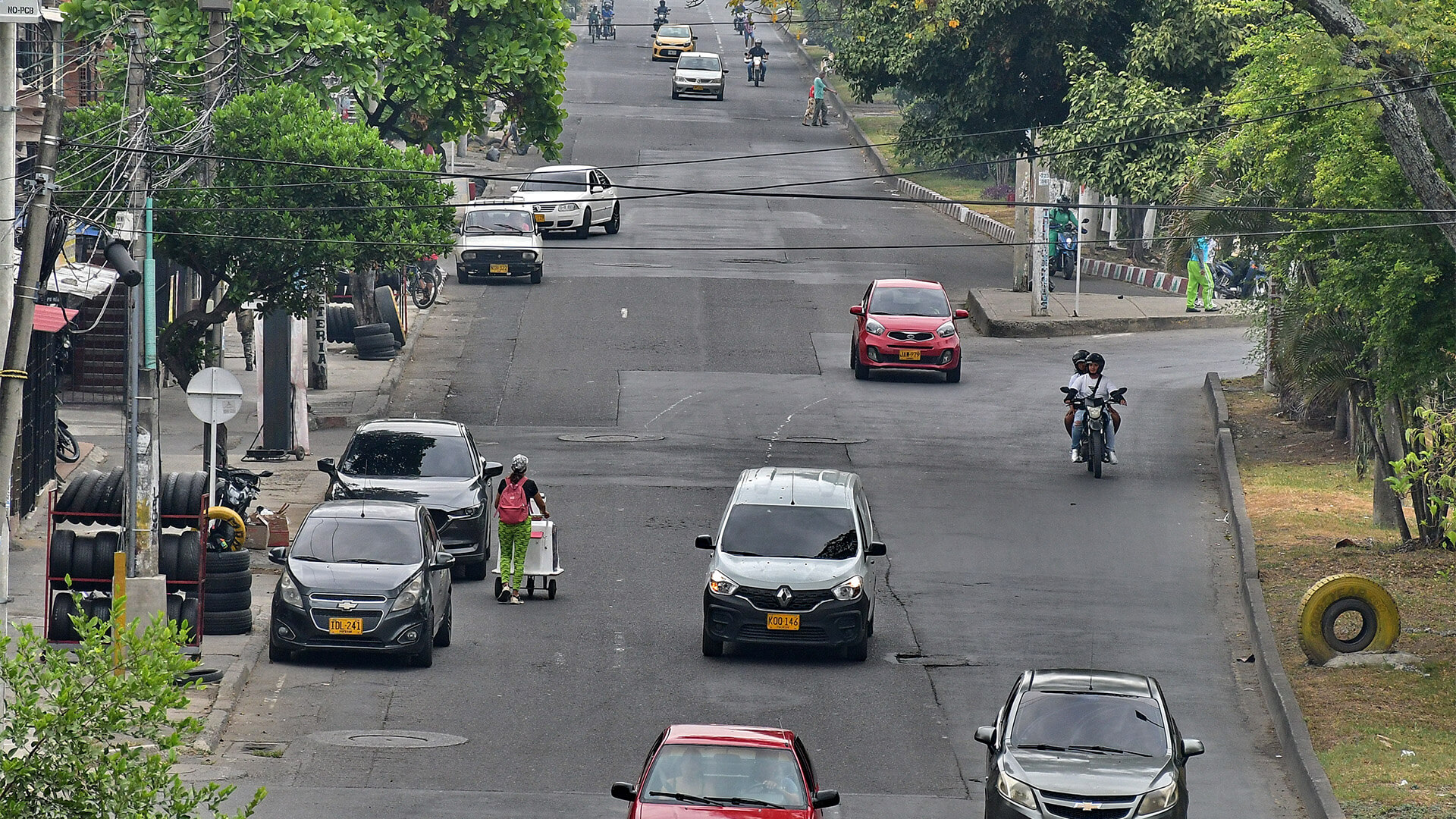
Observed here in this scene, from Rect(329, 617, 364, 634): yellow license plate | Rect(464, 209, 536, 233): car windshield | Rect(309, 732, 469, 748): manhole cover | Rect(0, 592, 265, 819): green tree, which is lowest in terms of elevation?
Rect(309, 732, 469, 748): manhole cover

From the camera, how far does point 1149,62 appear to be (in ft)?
139

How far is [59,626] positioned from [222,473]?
600cm

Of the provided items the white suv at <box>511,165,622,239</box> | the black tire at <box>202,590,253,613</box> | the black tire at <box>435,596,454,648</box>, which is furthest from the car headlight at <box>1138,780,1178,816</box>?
the white suv at <box>511,165,622,239</box>

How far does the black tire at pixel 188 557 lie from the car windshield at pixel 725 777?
8.11 metres

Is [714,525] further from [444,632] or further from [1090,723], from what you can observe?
[1090,723]

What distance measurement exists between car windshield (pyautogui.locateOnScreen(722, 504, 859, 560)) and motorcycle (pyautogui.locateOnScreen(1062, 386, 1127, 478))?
9.21 meters

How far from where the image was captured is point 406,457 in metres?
24.3

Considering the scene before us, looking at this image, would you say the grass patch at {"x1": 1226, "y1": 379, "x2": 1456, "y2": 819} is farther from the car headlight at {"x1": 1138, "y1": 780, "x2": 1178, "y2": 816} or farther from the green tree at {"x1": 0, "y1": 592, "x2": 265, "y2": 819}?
the green tree at {"x1": 0, "y1": 592, "x2": 265, "y2": 819}

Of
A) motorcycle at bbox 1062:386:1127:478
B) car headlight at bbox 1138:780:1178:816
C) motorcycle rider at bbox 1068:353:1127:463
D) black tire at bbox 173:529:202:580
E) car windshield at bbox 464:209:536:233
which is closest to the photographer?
car headlight at bbox 1138:780:1178:816

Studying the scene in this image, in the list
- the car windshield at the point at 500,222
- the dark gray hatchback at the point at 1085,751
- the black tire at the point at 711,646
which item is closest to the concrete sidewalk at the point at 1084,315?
the car windshield at the point at 500,222

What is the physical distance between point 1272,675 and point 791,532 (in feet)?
16.2

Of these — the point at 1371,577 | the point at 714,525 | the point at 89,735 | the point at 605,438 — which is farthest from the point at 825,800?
the point at 605,438

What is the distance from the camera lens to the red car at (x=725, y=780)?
13039 mm

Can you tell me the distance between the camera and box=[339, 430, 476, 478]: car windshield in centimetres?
2409
